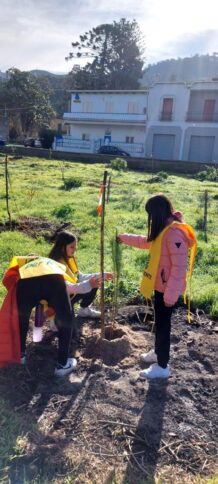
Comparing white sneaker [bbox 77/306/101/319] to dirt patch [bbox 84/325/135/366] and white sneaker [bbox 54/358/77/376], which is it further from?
white sneaker [bbox 54/358/77/376]

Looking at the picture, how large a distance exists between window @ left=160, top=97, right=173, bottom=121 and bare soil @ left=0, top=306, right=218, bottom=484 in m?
31.8

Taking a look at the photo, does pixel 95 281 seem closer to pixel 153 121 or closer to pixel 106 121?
pixel 153 121

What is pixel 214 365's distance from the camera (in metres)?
3.28

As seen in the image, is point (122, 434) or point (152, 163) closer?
point (122, 434)

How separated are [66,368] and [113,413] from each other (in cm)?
53

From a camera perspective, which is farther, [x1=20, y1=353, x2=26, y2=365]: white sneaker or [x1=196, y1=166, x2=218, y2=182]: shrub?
[x1=196, y1=166, x2=218, y2=182]: shrub

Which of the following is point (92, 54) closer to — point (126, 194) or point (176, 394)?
point (126, 194)

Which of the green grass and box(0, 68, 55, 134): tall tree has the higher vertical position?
box(0, 68, 55, 134): tall tree

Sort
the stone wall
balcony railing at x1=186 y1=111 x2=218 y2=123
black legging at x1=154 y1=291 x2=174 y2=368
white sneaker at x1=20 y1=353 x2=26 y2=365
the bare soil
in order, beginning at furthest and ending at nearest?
balcony railing at x1=186 y1=111 x2=218 y2=123
the stone wall
white sneaker at x1=20 y1=353 x2=26 y2=365
black legging at x1=154 y1=291 x2=174 y2=368
the bare soil

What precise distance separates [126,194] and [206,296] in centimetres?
789

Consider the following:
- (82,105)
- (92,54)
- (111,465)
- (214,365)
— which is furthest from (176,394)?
(92,54)

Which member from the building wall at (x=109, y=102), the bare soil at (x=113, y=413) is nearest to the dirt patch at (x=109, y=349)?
the bare soil at (x=113, y=413)

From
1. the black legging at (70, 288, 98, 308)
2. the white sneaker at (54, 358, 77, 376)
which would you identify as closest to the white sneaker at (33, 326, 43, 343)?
the white sneaker at (54, 358, 77, 376)

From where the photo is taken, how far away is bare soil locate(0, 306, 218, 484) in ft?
7.38
